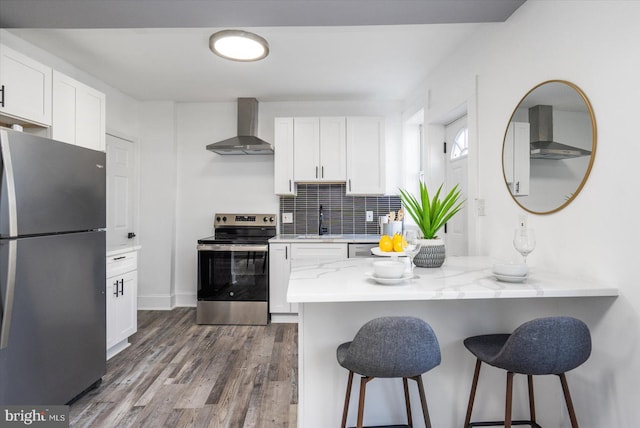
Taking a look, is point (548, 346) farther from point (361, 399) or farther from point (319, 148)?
point (319, 148)

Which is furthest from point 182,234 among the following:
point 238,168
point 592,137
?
point 592,137

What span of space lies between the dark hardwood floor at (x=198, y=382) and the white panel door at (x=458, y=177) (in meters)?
1.73

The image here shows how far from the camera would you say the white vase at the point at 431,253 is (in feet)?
5.90

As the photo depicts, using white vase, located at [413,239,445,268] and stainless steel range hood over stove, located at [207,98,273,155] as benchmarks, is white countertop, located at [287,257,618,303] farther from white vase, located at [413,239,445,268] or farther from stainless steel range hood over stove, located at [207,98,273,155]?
stainless steel range hood over stove, located at [207,98,273,155]

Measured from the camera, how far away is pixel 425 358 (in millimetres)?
1258

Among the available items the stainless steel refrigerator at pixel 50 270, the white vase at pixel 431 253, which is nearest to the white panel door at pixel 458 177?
the white vase at pixel 431 253

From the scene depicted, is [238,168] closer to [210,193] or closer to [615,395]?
[210,193]

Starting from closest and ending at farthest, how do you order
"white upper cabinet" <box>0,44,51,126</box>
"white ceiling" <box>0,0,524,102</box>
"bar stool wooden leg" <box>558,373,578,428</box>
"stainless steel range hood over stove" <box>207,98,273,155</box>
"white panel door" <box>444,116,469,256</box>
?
"bar stool wooden leg" <box>558,373,578,428</box>
"white ceiling" <box>0,0,524,102</box>
"white upper cabinet" <box>0,44,51,126</box>
"white panel door" <box>444,116,469,256</box>
"stainless steel range hood over stove" <box>207,98,273,155</box>

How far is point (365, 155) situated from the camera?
3936 millimetres

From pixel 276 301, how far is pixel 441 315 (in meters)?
2.36

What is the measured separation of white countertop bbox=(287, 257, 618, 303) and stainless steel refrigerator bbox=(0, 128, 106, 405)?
54.7 inches

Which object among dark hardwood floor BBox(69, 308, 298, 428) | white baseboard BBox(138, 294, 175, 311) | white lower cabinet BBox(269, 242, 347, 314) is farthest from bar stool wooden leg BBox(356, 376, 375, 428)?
white baseboard BBox(138, 294, 175, 311)

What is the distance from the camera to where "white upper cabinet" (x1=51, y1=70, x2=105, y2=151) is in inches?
94.0

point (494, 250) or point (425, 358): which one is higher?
point (494, 250)
